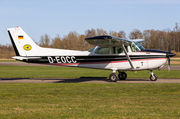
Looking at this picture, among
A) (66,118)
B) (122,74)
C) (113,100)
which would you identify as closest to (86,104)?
(113,100)

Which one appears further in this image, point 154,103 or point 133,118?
point 154,103

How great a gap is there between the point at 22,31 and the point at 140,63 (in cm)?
931

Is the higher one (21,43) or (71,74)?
(21,43)

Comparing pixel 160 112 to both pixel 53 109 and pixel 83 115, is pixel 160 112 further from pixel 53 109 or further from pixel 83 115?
pixel 53 109

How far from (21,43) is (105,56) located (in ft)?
21.7

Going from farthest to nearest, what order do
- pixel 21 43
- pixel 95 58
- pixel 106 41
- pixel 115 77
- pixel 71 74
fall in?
1. pixel 71 74
2. pixel 21 43
3. pixel 95 58
4. pixel 115 77
5. pixel 106 41

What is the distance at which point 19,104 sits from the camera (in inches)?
318

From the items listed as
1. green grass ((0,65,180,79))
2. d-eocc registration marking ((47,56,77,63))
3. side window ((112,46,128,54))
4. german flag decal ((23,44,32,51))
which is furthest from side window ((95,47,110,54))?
german flag decal ((23,44,32,51))

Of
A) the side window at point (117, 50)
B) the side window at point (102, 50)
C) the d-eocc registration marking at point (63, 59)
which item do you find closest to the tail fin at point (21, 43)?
the d-eocc registration marking at point (63, 59)

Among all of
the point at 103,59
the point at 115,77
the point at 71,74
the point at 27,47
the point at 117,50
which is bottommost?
the point at 71,74

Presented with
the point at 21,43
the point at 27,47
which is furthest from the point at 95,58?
the point at 21,43

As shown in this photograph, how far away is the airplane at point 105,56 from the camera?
1574 centimetres

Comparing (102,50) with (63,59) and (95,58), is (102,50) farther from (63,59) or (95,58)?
(63,59)

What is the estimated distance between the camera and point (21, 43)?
1747 cm
